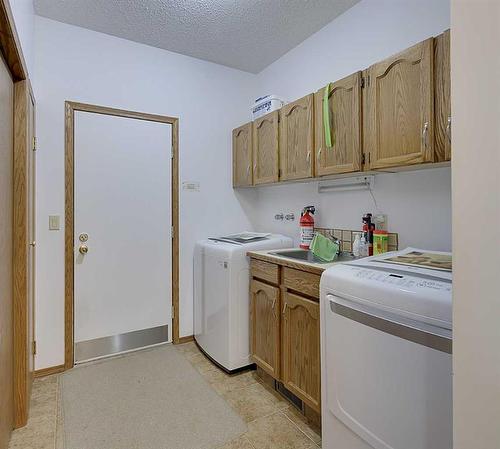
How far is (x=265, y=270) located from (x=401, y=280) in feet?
3.47

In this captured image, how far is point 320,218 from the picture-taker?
8.07ft

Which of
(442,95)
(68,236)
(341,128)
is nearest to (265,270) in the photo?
(341,128)

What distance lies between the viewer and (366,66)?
6.84 feet

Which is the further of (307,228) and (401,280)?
(307,228)

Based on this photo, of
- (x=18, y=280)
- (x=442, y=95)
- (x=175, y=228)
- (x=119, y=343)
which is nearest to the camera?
(x=442, y=95)

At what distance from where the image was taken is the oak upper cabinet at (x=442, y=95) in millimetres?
1371

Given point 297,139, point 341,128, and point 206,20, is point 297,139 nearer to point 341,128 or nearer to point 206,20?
point 341,128

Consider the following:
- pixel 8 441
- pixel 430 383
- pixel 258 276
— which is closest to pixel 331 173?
pixel 258 276

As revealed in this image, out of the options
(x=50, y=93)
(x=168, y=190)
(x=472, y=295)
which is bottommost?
(x=472, y=295)

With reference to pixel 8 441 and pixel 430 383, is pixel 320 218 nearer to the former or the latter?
A: pixel 430 383

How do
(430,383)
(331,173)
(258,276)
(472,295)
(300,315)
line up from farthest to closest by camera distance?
1. (258,276)
2. (331,173)
3. (300,315)
4. (430,383)
5. (472,295)

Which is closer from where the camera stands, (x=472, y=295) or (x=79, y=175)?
(x=472, y=295)

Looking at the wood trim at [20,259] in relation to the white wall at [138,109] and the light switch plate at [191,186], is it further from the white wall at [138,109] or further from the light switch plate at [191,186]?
the light switch plate at [191,186]

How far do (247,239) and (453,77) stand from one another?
201 cm
